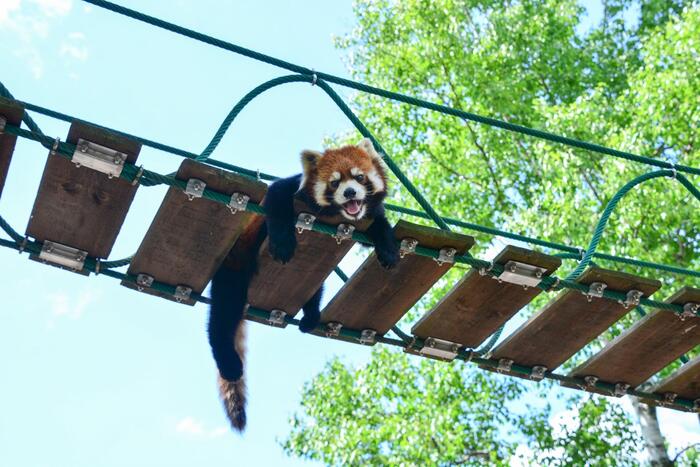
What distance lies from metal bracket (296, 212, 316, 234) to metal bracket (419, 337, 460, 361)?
127 centimetres

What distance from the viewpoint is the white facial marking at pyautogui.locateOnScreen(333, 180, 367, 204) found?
4.89m

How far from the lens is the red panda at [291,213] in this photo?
478 cm

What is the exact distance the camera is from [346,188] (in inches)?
196

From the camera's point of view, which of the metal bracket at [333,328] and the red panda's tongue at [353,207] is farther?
the metal bracket at [333,328]

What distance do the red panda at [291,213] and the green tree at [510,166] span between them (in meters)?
6.36

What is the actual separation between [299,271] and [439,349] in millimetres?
1101

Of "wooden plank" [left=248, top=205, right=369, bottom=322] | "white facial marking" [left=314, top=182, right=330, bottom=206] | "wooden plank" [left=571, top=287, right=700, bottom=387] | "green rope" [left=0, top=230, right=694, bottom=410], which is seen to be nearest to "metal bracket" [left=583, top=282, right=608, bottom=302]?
"wooden plank" [left=571, top=287, right=700, bottom=387]

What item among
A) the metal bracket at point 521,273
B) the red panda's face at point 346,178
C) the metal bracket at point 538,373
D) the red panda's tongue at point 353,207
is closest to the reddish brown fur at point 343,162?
the red panda's face at point 346,178

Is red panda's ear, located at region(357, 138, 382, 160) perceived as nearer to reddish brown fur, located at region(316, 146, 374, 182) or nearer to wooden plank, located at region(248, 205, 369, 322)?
reddish brown fur, located at region(316, 146, 374, 182)

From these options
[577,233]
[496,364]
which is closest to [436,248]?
[496,364]

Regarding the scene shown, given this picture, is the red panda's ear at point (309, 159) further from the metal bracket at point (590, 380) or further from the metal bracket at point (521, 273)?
the metal bracket at point (590, 380)

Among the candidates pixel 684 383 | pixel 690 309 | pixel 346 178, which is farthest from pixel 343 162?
pixel 684 383

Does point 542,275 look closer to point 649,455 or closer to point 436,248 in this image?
point 436,248

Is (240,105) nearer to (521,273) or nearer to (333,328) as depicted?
(333,328)
